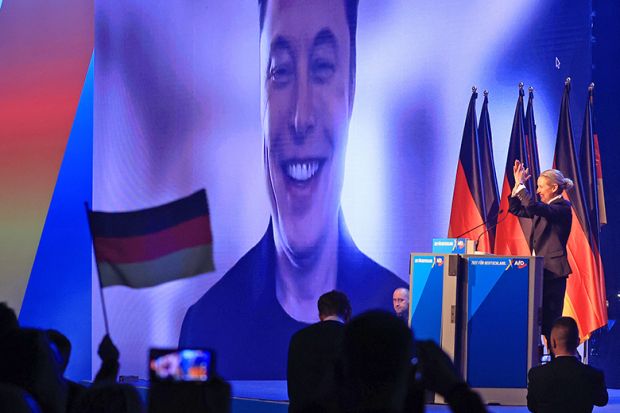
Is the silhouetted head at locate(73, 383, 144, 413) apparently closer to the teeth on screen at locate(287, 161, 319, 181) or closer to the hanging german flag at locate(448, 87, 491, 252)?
the hanging german flag at locate(448, 87, 491, 252)

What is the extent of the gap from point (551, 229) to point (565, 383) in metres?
2.68

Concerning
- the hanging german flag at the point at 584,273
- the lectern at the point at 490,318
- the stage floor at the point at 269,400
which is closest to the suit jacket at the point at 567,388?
the stage floor at the point at 269,400

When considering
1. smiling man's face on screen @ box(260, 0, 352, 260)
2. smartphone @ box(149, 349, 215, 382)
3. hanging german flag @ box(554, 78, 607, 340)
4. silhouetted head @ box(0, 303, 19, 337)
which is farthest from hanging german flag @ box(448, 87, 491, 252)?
smartphone @ box(149, 349, 215, 382)

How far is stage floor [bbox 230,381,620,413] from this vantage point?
5.95 metres

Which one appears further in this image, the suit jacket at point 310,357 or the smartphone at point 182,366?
the suit jacket at point 310,357

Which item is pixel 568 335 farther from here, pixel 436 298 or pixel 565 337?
pixel 436 298

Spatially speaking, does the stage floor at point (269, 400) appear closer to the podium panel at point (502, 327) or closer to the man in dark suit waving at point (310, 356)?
the podium panel at point (502, 327)

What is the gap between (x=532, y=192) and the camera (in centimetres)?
751

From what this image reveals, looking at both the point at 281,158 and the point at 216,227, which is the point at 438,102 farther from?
the point at 216,227

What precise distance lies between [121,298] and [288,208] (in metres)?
2.08

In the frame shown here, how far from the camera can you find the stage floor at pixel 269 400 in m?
5.95

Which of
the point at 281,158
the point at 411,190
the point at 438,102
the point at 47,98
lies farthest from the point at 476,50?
the point at 47,98

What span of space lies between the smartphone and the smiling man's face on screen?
672cm

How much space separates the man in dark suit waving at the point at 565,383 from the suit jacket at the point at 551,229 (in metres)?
2.39
